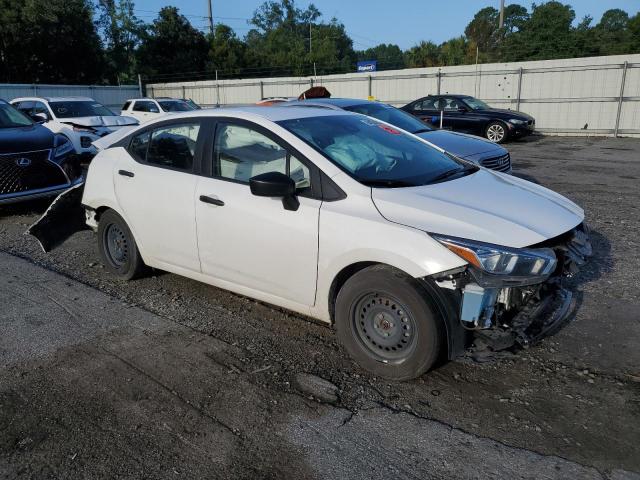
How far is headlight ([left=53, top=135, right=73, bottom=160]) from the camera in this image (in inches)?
319

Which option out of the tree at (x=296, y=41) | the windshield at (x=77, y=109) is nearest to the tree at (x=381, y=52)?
the tree at (x=296, y=41)

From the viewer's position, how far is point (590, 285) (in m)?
4.99

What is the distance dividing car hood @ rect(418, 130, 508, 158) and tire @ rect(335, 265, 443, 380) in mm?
4776

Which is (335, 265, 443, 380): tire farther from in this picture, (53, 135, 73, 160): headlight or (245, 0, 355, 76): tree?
(245, 0, 355, 76): tree

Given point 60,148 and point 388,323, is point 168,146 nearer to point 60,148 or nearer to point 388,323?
point 388,323

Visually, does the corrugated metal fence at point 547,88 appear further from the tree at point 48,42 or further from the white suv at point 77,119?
the tree at point 48,42

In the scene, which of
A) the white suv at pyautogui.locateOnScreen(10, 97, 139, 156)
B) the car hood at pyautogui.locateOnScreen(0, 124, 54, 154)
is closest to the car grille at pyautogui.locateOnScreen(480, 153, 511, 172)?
the car hood at pyautogui.locateOnScreen(0, 124, 54, 154)

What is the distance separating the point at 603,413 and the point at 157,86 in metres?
33.2

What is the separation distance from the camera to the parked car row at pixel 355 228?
10.4 feet

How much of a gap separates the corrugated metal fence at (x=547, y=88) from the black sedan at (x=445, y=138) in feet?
44.0

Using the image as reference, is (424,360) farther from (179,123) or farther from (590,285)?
(179,123)

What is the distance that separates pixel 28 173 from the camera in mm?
7699

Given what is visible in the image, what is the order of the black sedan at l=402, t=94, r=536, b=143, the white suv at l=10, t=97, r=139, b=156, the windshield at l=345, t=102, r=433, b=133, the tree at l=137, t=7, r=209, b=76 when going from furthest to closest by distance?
the tree at l=137, t=7, r=209, b=76 < the black sedan at l=402, t=94, r=536, b=143 < the white suv at l=10, t=97, r=139, b=156 < the windshield at l=345, t=102, r=433, b=133

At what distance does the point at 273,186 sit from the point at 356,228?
0.63 metres
